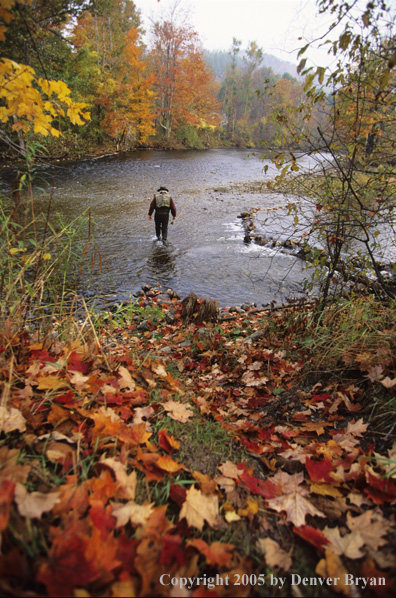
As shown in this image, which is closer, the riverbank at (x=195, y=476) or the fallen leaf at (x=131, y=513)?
the riverbank at (x=195, y=476)

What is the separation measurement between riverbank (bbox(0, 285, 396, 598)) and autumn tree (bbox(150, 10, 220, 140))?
37379 millimetres

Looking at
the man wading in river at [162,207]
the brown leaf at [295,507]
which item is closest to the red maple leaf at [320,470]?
the brown leaf at [295,507]

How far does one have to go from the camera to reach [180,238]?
1022 cm

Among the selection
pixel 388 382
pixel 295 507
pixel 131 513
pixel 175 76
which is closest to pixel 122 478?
pixel 131 513

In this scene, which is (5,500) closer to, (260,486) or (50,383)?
(50,383)

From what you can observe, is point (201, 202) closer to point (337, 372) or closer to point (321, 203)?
point (321, 203)

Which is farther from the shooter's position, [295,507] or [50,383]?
[50,383]

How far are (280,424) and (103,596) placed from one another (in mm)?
1642

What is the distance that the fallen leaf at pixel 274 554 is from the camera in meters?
1.16

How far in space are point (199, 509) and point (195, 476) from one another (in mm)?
207

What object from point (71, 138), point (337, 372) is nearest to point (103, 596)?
point (337, 372)

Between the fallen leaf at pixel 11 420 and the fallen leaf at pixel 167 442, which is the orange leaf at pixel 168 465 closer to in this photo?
the fallen leaf at pixel 167 442

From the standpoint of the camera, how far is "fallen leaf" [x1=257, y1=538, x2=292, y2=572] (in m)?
1.16

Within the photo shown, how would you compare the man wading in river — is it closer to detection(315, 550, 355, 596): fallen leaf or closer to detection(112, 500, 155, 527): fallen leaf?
detection(112, 500, 155, 527): fallen leaf
